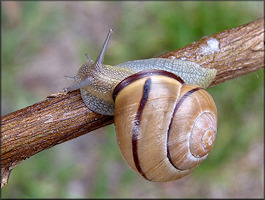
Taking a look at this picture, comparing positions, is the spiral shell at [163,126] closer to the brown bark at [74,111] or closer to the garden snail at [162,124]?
the garden snail at [162,124]

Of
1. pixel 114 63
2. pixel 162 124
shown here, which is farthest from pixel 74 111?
pixel 114 63

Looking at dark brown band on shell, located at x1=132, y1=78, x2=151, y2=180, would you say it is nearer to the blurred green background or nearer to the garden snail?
the garden snail

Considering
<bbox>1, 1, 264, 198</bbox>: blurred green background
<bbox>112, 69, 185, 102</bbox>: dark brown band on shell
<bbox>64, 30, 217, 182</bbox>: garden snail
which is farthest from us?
<bbox>1, 1, 264, 198</bbox>: blurred green background

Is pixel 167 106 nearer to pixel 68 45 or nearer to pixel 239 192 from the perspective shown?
pixel 239 192

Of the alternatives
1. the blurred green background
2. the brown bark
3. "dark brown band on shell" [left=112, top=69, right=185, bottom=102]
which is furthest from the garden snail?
the blurred green background

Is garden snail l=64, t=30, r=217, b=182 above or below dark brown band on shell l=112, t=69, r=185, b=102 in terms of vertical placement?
below

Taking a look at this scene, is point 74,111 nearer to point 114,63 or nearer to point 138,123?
point 138,123
